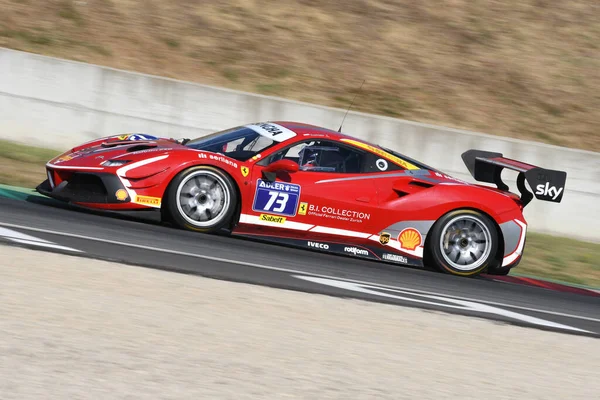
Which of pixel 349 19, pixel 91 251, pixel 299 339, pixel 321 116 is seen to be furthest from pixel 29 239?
pixel 349 19

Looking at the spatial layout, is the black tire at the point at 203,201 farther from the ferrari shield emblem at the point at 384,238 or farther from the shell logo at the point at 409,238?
the shell logo at the point at 409,238

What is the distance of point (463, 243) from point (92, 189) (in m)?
3.74

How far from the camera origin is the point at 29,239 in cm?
684

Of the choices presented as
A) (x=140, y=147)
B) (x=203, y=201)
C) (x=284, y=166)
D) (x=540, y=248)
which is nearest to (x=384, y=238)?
(x=284, y=166)

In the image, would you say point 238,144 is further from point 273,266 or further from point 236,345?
point 236,345

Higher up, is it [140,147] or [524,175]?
[524,175]

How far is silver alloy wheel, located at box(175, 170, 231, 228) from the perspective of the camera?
7.93 m

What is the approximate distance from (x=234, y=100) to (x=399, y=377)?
7.34 meters

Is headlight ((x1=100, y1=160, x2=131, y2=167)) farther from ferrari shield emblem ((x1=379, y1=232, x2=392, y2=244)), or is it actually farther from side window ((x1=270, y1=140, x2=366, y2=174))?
ferrari shield emblem ((x1=379, y1=232, x2=392, y2=244))

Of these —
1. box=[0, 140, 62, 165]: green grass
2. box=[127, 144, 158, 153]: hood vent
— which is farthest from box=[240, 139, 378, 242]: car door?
box=[0, 140, 62, 165]: green grass

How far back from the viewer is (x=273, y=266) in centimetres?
749

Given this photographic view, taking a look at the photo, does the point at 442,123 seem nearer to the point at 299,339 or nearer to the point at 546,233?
the point at 546,233

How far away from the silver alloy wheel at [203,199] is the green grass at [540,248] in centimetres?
261

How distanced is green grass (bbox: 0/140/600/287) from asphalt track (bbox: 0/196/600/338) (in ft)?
4.32
